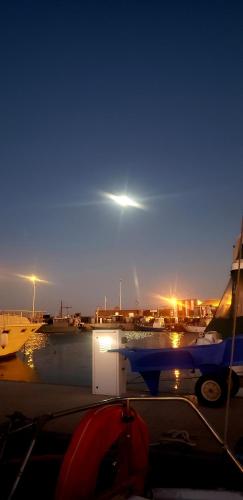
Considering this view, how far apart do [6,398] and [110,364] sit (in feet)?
9.10

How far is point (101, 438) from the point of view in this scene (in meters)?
3.86

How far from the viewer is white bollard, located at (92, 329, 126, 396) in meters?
10.0

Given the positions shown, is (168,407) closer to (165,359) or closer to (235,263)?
(165,359)

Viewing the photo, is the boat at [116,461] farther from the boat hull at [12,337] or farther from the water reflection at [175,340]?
the water reflection at [175,340]

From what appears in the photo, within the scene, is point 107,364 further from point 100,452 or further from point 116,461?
point 100,452

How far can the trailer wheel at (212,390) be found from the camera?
8.67 meters

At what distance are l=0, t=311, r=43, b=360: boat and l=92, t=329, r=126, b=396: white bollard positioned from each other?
28.8m

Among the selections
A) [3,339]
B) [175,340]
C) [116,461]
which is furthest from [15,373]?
[175,340]

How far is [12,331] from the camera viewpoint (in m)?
38.5

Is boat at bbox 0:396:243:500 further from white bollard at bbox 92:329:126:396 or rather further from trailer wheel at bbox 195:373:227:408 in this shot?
white bollard at bbox 92:329:126:396

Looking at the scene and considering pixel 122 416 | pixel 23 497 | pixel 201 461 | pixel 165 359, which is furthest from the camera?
pixel 165 359

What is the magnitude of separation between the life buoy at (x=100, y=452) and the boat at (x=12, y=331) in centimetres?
3457

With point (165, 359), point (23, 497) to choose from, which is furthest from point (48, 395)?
point (23, 497)

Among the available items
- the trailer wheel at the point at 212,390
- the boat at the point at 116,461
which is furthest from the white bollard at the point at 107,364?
the boat at the point at 116,461
